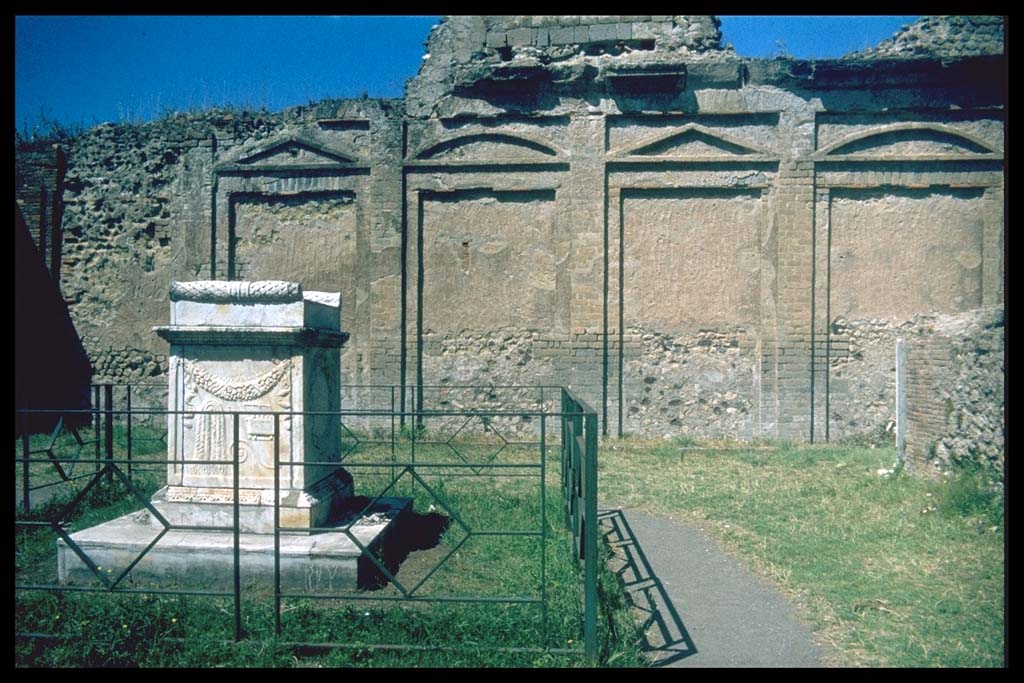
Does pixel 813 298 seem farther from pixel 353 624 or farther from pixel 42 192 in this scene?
pixel 42 192

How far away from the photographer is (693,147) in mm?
11125

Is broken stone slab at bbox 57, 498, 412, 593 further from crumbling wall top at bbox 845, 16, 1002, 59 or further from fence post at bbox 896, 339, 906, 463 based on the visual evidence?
crumbling wall top at bbox 845, 16, 1002, 59

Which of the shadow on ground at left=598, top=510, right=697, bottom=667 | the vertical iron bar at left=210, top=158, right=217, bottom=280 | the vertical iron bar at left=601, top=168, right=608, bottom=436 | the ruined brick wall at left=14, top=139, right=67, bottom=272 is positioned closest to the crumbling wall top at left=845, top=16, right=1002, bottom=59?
the vertical iron bar at left=601, top=168, right=608, bottom=436

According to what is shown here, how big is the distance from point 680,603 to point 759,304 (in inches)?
299

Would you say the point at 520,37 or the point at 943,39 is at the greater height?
the point at 520,37

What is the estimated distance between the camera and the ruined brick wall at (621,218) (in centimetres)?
1080

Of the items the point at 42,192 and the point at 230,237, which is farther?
the point at 42,192

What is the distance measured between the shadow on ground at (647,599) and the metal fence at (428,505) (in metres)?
0.37

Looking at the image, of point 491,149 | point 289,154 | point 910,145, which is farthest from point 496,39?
point 910,145

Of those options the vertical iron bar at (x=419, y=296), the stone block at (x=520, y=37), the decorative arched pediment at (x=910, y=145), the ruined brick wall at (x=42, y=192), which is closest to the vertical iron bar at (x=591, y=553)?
the vertical iron bar at (x=419, y=296)

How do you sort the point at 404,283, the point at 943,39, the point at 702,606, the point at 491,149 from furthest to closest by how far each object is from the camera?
the point at 404,283
the point at 491,149
the point at 943,39
the point at 702,606

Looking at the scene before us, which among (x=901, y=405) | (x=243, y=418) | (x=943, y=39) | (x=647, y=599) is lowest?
(x=647, y=599)

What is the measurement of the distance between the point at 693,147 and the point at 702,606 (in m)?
8.44

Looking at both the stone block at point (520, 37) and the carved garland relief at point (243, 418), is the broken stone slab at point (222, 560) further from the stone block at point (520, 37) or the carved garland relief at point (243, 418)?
the stone block at point (520, 37)
